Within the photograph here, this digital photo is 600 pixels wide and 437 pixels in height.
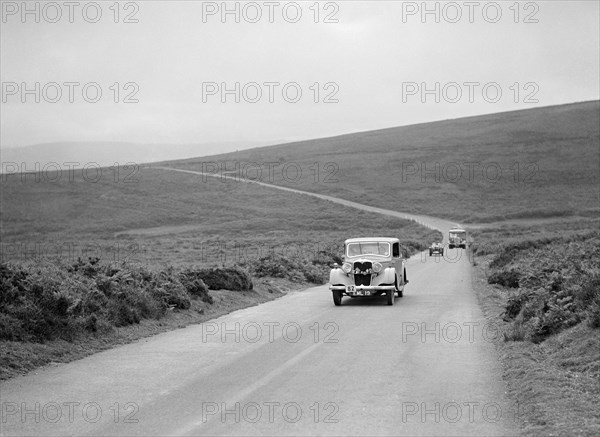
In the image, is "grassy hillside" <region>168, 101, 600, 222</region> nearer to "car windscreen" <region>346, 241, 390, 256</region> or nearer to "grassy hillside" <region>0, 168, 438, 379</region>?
"grassy hillside" <region>0, 168, 438, 379</region>

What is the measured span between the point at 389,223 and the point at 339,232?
11037 mm

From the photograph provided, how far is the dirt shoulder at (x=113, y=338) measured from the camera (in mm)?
11891

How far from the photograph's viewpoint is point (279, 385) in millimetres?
10312

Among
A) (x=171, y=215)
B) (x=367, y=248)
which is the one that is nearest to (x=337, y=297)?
(x=367, y=248)

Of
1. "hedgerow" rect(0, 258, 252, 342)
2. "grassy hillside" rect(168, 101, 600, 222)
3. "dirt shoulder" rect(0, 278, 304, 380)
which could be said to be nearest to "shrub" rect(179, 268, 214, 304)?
"hedgerow" rect(0, 258, 252, 342)

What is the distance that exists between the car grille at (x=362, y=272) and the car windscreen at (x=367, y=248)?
4.60ft

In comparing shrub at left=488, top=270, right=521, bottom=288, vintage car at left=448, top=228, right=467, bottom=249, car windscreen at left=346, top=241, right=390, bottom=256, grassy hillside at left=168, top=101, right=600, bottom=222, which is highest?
grassy hillside at left=168, top=101, right=600, bottom=222

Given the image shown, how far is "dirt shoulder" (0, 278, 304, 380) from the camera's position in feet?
39.0

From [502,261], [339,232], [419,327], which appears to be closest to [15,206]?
[339,232]

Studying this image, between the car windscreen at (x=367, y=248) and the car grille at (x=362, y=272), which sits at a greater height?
the car windscreen at (x=367, y=248)

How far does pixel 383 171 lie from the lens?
5443 inches

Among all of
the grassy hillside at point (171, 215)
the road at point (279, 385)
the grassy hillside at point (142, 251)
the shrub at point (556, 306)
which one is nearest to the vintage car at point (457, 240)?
the grassy hillside at point (171, 215)

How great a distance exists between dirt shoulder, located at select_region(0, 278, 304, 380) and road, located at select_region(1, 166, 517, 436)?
1.27 ft

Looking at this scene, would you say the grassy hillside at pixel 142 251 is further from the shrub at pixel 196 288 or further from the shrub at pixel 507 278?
the shrub at pixel 507 278
